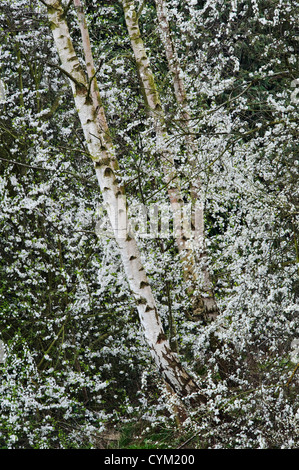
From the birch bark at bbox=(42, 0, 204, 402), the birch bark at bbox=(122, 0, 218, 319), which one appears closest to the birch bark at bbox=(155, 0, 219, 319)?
the birch bark at bbox=(122, 0, 218, 319)

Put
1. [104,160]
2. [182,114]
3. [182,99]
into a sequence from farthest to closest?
[182,99]
[182,114]
[104,160]

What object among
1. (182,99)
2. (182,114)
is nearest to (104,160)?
(182,114)

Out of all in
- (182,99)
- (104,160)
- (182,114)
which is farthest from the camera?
(182,99)

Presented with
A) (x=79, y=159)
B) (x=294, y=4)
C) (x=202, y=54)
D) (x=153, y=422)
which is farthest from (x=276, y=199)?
(x=79, y=159)

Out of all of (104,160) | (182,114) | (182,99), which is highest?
(182,99)

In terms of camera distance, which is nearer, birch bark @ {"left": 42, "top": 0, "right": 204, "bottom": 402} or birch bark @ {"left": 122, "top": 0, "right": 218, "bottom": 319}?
birch bark @ {"left": 42, "top": 0, "right": 204, "bottom": 402}

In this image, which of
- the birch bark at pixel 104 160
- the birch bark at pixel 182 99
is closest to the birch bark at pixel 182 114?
the birch bark at pixel 182 99

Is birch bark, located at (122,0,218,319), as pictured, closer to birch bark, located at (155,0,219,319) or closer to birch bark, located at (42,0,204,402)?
birch bark, located at (155,0,219,319)

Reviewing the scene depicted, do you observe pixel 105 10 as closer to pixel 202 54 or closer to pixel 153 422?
pixel 202 54

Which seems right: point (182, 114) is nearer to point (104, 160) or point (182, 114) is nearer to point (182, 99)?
point (182, 99)

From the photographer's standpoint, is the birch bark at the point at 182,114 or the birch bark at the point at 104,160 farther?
the birch bark at the point at 182,114

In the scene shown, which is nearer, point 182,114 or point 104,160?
point 104,160

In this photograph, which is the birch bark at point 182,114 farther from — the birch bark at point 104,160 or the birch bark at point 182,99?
the birch bark at point 104,160

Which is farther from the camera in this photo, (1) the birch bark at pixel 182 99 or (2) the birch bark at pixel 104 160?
(1) the birch bark at pixel 182 99
